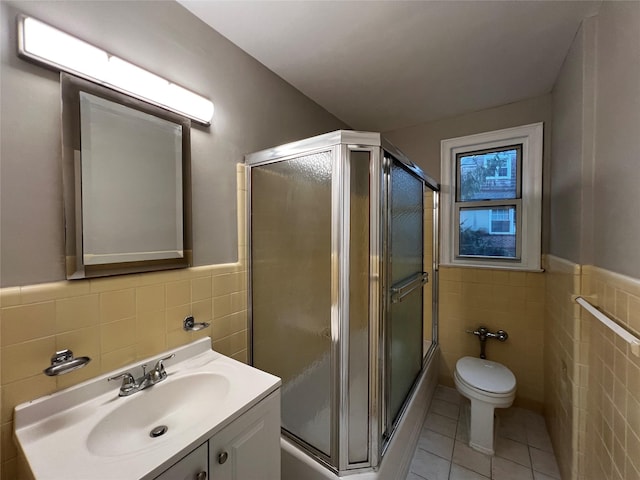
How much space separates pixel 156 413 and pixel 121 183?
87 centimetres

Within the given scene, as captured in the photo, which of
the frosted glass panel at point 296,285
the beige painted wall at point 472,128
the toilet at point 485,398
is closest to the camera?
the frosted glass panel at point 296,285

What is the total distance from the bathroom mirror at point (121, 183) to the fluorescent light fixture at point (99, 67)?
33 mm

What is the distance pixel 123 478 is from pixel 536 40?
94.0 inches

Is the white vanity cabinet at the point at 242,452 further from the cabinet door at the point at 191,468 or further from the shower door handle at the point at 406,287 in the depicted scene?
the shower door handle at the point at 406,287

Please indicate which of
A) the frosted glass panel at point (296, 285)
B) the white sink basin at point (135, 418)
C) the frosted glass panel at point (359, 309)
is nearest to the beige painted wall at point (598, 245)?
the frosted glass panel at point (359, 309)

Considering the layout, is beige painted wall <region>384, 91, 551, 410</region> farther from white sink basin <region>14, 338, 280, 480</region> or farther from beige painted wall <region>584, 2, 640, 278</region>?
white sink basin <region>14, 338, 280, 480</region>

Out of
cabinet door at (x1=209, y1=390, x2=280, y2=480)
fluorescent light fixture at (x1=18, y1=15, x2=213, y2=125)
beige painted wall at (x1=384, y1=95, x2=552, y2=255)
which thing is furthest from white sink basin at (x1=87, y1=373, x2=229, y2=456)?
beige painted wall at (x1=384, y1=95, x2=552, y2=255)

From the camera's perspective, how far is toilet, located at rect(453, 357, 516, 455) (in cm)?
163

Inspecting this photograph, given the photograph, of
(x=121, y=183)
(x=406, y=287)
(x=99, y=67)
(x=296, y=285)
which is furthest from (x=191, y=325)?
(x=406, y=287)

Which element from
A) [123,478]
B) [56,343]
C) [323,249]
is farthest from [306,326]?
[56,343]

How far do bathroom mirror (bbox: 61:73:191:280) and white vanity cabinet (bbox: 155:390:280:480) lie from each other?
26.3 inches

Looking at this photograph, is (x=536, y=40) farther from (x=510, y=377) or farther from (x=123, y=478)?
(x=123, y=478)

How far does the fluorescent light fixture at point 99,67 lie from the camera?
0.80 metres

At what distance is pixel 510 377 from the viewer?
5.82 ft
